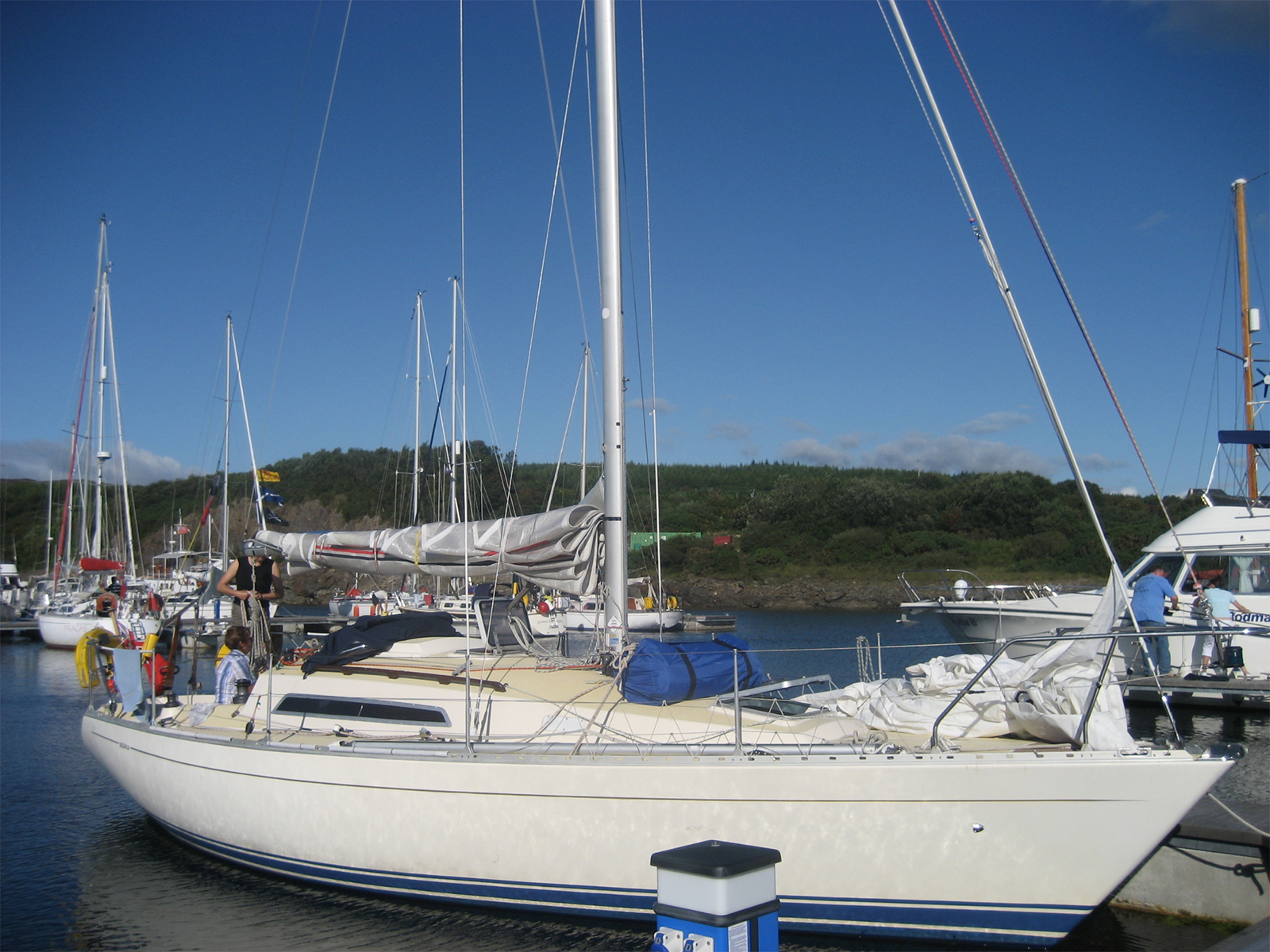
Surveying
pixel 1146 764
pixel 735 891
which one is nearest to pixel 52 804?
pixel 735 891

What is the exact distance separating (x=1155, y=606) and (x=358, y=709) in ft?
38.1

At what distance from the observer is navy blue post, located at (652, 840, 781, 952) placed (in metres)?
3.29

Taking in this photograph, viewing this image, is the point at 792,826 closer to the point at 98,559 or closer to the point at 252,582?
the point at 252,582

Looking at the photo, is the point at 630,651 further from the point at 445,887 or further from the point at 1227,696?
the point at 1227,696

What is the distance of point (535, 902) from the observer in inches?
242

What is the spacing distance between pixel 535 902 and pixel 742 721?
188cm

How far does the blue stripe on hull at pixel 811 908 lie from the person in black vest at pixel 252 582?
9.13ft

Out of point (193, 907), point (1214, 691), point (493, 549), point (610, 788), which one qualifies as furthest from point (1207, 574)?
point (193, 907)

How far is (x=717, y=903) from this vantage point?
10.8 ft

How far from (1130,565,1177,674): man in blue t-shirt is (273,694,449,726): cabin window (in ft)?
33.7

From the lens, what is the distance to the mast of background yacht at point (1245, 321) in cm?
1859

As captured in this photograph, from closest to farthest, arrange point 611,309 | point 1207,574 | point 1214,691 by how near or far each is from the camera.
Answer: point 611,309
point 1214,691
point 1207,574

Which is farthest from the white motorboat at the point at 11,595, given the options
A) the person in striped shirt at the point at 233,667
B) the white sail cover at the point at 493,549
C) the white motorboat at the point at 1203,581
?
the white motorboat at the point at 1203,581

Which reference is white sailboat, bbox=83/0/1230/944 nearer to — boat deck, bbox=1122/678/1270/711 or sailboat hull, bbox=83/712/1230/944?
sailboat hull, bbox=83/712/1230/944
